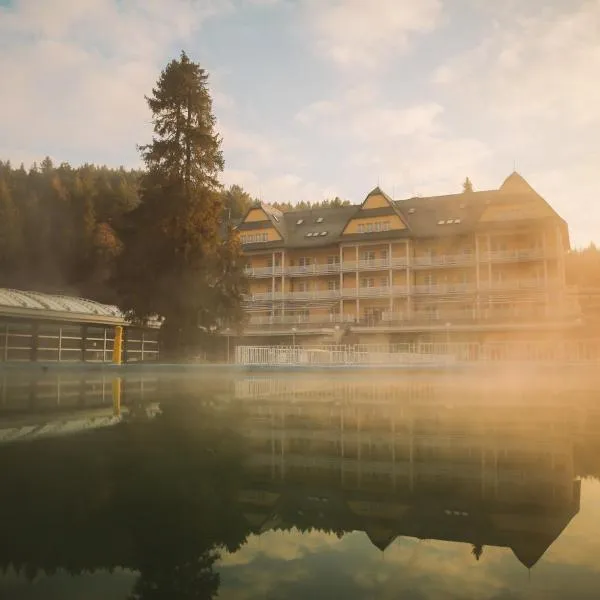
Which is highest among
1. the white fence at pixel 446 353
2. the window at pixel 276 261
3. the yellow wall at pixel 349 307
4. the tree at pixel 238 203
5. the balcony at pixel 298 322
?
the tree at pixel 238 203

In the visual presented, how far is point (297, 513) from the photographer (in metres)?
2.91

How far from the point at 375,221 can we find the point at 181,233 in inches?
1152

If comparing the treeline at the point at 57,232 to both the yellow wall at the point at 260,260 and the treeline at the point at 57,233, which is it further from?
the yellow wall at the point at 260,260

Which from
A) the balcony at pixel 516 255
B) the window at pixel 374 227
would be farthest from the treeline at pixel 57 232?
the balcony at pixel 516 255

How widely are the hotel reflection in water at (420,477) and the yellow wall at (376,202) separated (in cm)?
4648

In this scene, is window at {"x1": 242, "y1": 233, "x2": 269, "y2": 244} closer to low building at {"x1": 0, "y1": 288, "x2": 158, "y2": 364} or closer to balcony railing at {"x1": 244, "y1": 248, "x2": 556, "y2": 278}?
balcony railing at {"x1": 244, "y1": 248, "x2": 556, "y2": 278}

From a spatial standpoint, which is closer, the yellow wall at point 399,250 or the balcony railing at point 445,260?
the balcony railing at point 445,260

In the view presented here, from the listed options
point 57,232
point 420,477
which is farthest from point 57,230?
point 420,477

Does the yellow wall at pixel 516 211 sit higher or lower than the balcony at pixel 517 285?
higher

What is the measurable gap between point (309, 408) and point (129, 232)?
69.4ft

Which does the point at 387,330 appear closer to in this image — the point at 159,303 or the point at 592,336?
the point at 592,336

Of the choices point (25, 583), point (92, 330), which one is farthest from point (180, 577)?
point (92, 330)

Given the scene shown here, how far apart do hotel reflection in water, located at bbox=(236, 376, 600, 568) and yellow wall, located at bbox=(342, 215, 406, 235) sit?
1777 inches

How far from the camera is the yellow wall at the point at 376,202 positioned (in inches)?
2074
